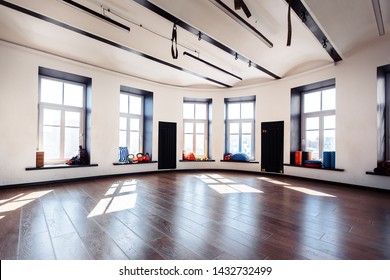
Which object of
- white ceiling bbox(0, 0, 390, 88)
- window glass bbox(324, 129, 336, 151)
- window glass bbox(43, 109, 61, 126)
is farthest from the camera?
window glass bbox(324, 129, 336, 151)

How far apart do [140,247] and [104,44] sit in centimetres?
425

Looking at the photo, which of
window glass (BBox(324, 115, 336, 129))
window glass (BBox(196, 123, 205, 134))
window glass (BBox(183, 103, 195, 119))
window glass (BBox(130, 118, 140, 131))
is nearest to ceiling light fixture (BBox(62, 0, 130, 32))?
window glass (BBox(130, 118, 140, 131))

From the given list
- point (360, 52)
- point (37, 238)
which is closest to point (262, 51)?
point (360, 52)

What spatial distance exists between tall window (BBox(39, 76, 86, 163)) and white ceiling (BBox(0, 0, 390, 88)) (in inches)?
34.2

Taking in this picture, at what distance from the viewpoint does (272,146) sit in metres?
5.91

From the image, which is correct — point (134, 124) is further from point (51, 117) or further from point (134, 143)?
point (51, 117)

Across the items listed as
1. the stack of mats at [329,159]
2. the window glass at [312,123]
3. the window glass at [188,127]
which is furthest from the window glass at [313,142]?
the window glass at [188,127]

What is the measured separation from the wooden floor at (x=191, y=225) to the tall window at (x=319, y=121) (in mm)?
1790

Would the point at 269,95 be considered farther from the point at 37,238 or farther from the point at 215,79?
the point at 37,238

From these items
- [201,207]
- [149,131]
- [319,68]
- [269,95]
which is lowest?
[201,207]

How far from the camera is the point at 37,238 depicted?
1785mm

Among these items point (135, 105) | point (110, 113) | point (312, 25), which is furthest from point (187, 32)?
point (135, 105)

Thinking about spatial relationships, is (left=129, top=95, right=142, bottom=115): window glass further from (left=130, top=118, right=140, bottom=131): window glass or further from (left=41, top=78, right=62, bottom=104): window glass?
(left=41, top=78, right=62, bottom=104): window glass

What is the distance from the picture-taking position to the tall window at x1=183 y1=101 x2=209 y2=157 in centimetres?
709
